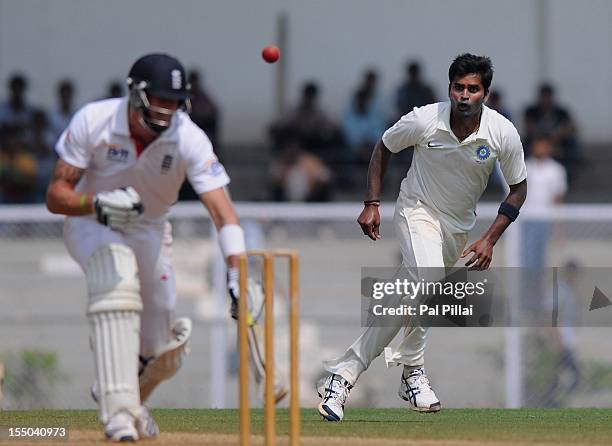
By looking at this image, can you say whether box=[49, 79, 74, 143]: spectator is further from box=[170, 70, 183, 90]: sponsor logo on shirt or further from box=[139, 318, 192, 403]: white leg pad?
box=[170, 70, 183, 90]: sponsor logo on shirt

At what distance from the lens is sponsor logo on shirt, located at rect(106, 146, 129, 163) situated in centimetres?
689

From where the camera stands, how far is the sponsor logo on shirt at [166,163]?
6.95m

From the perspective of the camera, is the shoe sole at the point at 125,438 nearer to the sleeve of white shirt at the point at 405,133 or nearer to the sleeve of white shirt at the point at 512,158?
the sleeve of white shirt at the point at 405,133

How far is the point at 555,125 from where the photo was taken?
15.9 m

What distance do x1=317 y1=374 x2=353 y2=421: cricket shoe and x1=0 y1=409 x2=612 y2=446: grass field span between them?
7 centimetres

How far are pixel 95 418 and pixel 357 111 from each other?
8406 mm

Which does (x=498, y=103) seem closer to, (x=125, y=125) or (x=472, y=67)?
(x=472, y=67)

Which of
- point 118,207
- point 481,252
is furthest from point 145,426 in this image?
point 481,252

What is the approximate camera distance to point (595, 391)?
1316cm

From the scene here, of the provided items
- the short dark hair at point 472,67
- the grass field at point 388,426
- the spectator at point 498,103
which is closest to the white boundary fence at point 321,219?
the spectator at point 498,103

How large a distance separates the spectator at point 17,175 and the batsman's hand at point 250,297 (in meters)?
8.67

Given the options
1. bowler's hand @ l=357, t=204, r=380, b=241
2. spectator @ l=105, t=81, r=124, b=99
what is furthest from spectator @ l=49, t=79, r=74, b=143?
bowler's hand @ l=357, t=204, r=380, b=241

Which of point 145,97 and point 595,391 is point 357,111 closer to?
point 595,391

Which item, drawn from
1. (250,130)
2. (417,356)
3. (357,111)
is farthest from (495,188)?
(417,356)
